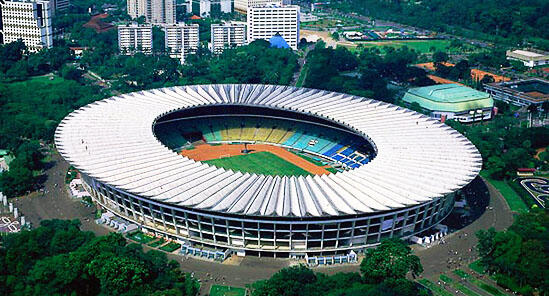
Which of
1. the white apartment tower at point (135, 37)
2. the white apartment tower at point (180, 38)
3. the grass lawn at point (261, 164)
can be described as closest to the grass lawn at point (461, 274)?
the grass lawn at point (261, 164)

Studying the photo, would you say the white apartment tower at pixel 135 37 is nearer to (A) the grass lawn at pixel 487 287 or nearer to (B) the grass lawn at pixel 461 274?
(B) the grass lawn at pixel 461 274

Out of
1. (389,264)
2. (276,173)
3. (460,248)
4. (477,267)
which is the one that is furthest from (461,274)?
(276,173)

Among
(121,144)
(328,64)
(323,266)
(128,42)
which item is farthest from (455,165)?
(128,42)

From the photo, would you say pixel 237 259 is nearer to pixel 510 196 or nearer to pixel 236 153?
pixel 236 153

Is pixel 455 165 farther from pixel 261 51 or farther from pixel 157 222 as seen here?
pixel 261 51

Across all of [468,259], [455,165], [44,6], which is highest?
[44,6]

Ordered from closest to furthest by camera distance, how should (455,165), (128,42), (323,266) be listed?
(323,266)
(455,165)
(128,42)

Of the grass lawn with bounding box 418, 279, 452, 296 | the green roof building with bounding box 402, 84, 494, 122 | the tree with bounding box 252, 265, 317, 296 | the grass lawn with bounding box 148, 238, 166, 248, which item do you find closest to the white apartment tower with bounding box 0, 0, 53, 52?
the green roof building with bounding box 402, 84, 494, 122
